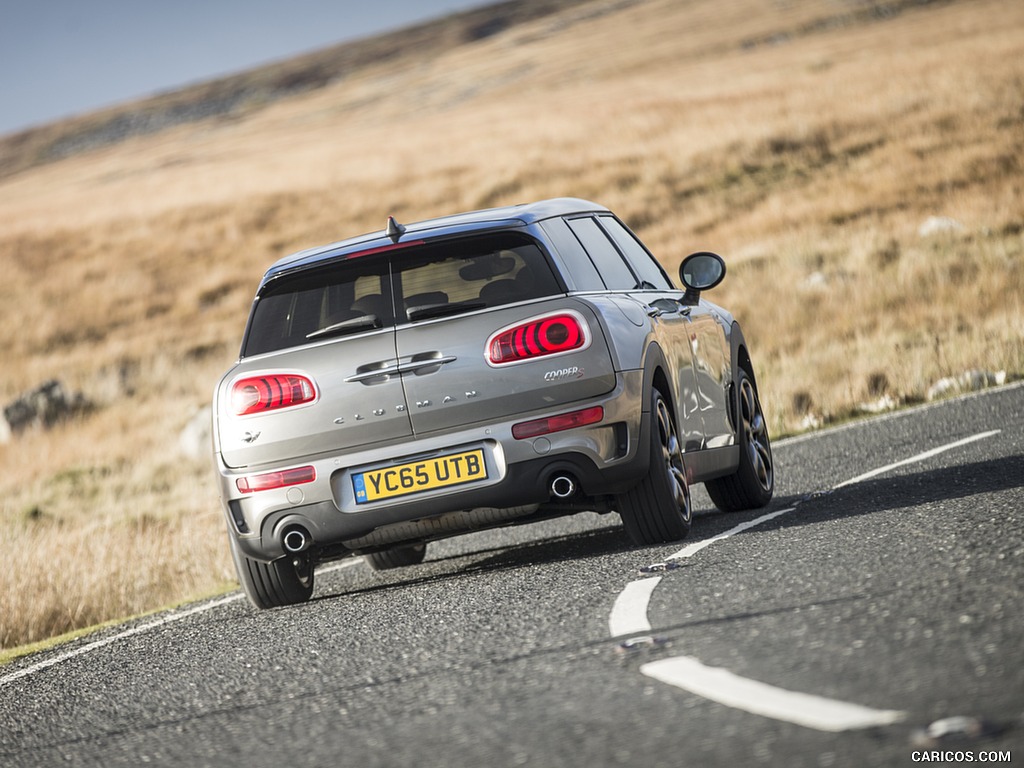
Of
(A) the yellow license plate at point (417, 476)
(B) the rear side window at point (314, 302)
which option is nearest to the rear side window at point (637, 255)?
(B) the rear side window at point (314, 302)

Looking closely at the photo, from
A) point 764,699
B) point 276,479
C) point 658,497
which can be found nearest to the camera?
point 764,699

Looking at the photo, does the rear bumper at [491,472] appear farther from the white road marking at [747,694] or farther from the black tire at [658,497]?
the white road marking at [747,694]

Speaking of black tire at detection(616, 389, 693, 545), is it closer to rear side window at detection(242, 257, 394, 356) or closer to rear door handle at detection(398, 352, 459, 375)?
rear door handle at detection(398, 352, 459, 375)

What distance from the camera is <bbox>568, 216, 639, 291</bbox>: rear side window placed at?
24.7 feet

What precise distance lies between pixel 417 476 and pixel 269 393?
783mm

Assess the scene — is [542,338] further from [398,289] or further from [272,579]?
[272,579]

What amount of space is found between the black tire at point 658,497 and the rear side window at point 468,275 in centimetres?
78

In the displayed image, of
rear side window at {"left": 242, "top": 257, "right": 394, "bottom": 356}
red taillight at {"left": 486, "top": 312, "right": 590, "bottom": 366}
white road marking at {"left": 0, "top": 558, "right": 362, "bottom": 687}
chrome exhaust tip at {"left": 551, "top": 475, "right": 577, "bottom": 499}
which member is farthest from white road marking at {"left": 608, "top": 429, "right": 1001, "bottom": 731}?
white road marking at {"left": 0, "top": 558, "right": 362, "bottom": 687}

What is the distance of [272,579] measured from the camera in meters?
7.21

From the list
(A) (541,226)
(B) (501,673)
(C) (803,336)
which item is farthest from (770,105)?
(B) (501,673)

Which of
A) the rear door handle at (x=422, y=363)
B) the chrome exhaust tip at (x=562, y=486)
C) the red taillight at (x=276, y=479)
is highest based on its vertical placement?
the rear door handle at (x=422, y=363)

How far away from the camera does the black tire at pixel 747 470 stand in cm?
848

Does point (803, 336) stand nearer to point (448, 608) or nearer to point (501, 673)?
point (448, 608)

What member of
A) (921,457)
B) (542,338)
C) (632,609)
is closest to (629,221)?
(921,457)
